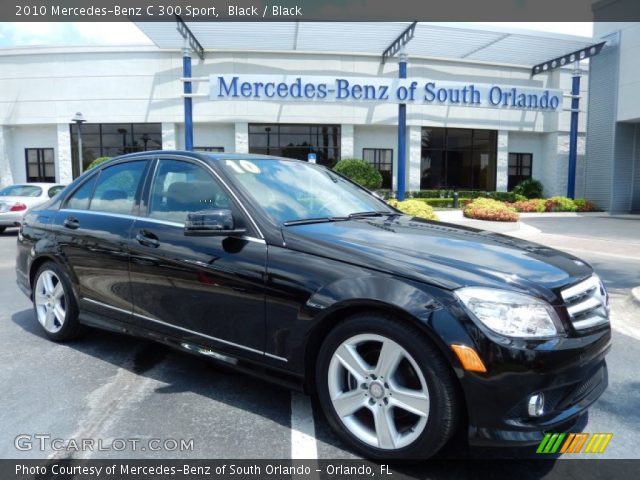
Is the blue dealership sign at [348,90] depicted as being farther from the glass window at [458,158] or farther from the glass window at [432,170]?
the glass window at [432,170]

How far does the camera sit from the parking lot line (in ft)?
8.66

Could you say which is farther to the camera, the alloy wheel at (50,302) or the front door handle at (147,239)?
the alloy wheel at (50,302)

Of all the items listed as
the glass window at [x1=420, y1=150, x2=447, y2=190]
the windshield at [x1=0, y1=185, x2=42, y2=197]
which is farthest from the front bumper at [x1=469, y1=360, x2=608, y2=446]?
the glass window at [x1=420, y1=150, x2=447, y2=190]

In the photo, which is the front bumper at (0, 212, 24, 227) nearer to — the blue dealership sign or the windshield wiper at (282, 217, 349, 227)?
the blue dealership sign

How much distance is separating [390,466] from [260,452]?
2.33ft

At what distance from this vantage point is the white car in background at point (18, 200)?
1283 centimetres

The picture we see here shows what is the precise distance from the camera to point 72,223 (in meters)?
4.16

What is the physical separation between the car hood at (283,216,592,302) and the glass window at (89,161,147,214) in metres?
1.60

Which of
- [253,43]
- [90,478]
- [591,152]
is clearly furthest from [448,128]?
[90,478]

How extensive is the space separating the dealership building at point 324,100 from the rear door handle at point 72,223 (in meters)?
17.9

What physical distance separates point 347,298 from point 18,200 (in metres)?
13.6

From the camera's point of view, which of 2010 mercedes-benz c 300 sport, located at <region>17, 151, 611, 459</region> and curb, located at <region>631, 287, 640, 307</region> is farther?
curb, located at <region>631, 287, 640, 307</region>

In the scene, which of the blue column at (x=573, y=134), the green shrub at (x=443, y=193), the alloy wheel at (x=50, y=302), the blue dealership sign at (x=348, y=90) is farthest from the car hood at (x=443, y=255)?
the blue column at (x=573, y=134)

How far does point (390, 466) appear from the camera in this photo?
8.23 feet
